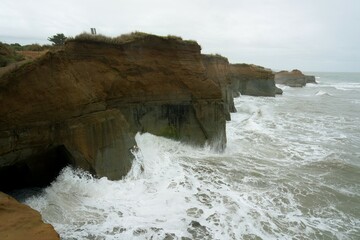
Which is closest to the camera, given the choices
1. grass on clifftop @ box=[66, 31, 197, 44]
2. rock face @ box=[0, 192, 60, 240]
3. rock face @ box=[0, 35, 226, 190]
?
rock face @ box=[0, 192, 60, 240]

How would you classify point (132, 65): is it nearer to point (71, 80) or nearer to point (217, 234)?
point (71, 80)

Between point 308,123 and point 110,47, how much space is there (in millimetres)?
14994

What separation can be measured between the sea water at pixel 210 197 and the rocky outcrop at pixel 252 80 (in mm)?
25127

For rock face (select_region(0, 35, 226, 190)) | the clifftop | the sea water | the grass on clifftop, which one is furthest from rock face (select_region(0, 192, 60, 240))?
the grass on clifftop

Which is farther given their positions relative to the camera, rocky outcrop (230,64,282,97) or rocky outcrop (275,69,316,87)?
rocky outcrop (275,69,316,87)

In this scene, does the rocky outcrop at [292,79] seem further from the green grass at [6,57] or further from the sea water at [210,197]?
the green grass at [6,57]

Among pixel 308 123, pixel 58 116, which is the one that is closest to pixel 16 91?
pixel 58 116

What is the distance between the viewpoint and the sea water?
584 centimetres

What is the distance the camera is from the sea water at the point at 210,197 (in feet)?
19.1

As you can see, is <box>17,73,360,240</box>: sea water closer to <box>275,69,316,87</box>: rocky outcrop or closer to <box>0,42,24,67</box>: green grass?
<box>0,42,24,67</box>: green grass

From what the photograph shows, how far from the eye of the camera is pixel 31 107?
19.8 feet

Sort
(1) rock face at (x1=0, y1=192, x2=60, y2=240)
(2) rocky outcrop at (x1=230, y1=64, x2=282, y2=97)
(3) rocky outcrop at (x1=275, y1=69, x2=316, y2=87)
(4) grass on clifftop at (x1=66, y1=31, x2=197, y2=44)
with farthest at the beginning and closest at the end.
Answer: (3) rocky outcrop at (x1=275, y1=69, x2=316, y2=87)
(2) rocky outcrop at (x1=230, y1=64, x2=282, y2=97)
(4) grass on clifftop at (x1=66, y1=31, x2=197, y2=44)
(1) rock face at (x1=0, y1=192, x2=60, y2=240)

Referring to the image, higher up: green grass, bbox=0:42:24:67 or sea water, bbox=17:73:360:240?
green grass, bbox=0:42:24:67

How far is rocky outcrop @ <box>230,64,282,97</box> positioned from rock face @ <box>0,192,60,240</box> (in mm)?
33085
